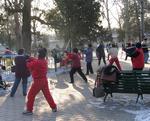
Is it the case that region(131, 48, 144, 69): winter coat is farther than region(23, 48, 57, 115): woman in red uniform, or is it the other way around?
region(131, 48, 144, 69): winter coat

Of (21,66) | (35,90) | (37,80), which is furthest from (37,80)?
(21,66)

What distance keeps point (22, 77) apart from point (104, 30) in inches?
1257

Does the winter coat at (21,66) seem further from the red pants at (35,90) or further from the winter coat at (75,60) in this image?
the winter coat at (75,60)

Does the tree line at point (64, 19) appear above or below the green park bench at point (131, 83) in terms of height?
above

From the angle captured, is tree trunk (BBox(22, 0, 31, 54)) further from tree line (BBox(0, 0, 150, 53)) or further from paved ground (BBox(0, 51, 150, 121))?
paved ground (BBox(0, 51, 150, 121))

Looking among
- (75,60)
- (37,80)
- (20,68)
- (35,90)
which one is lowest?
(35,90)

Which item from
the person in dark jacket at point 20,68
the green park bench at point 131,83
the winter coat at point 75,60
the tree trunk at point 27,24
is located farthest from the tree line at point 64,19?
the green park bench at point 131,83

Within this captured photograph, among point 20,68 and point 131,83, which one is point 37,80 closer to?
point 131,83

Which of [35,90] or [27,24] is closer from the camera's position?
[35,90]

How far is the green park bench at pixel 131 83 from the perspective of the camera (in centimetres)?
1321

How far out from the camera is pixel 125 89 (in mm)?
13586

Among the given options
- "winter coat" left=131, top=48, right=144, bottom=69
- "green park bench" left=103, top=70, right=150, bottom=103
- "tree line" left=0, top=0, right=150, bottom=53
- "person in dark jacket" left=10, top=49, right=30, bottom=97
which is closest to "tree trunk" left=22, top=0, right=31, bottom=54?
"tree line" left=0, top=0, right=150, bottom=53

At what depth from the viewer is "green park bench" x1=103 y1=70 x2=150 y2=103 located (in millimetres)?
13211

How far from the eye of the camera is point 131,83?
1344cm
